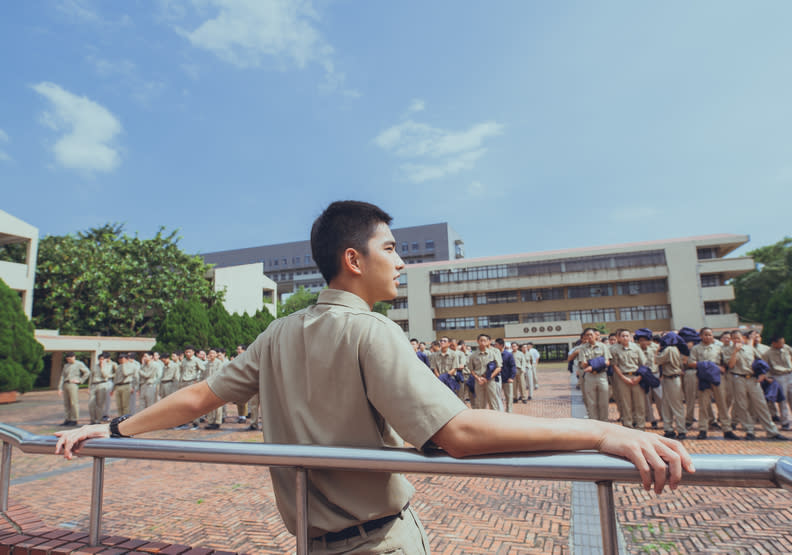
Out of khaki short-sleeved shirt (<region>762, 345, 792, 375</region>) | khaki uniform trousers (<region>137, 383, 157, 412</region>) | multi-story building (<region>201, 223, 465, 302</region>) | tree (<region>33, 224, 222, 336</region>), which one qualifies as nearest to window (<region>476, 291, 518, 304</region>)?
multi-story building (<region>201, 223, 465, 302</region>)

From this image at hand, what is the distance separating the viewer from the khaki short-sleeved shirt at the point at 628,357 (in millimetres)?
9305

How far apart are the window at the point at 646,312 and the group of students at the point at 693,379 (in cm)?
3666

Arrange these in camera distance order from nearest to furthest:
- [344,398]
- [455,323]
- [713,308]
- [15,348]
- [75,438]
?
[344,398], [75,438], [15,348], [713,308], [455,323]

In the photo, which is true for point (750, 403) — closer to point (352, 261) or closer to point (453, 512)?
point (453, 512)

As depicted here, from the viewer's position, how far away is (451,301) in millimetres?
50406

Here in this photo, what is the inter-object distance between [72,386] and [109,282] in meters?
19.8

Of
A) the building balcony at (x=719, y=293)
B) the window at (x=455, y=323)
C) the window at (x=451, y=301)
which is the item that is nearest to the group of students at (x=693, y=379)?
the building balcony at (x=719, y=293)

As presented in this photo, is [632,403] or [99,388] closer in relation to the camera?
[632,403]

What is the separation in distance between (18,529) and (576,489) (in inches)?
207

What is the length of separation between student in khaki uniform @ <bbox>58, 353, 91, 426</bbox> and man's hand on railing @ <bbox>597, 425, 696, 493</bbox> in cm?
1416

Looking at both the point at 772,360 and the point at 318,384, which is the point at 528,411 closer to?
the point at 772,360

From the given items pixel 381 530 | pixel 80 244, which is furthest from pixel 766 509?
pixel 80 244

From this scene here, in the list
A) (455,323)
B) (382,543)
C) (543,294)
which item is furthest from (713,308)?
(382,543)

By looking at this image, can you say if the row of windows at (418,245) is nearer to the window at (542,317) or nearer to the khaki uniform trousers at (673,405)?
the window at (542,317)
